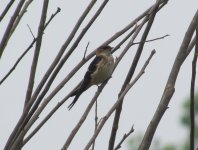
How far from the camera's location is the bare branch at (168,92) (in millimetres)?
2752

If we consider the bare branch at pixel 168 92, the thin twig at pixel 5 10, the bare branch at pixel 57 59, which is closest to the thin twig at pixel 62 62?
the bare branch at pixel 57 59

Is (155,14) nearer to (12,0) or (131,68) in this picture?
(131,68)

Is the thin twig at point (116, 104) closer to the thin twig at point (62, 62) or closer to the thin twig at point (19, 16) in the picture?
the thin twig at point (62, 62)

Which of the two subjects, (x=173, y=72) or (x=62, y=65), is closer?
(x=173, y=72)

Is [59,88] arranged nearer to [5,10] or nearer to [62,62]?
[62,62]

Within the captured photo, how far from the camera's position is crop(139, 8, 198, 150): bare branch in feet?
9.03

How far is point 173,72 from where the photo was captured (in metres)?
2.84

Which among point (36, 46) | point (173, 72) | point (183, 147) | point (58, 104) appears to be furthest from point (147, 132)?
point (183, 147)

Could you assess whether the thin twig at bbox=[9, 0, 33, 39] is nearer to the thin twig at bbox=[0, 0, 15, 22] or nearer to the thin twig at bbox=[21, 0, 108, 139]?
the thin twig at bbox=[0, 0, 15, 22]

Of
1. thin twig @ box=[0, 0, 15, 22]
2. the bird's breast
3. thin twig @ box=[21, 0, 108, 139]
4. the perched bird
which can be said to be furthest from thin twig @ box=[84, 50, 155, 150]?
the bird's breast

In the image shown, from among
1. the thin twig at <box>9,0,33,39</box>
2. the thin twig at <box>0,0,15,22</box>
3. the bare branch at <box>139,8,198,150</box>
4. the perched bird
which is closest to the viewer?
the bare branch at <box>139,8,198,150</box>

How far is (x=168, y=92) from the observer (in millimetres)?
2797

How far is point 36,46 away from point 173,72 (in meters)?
0.86

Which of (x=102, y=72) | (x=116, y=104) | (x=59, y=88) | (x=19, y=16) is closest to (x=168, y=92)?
(x=116, y=104)
